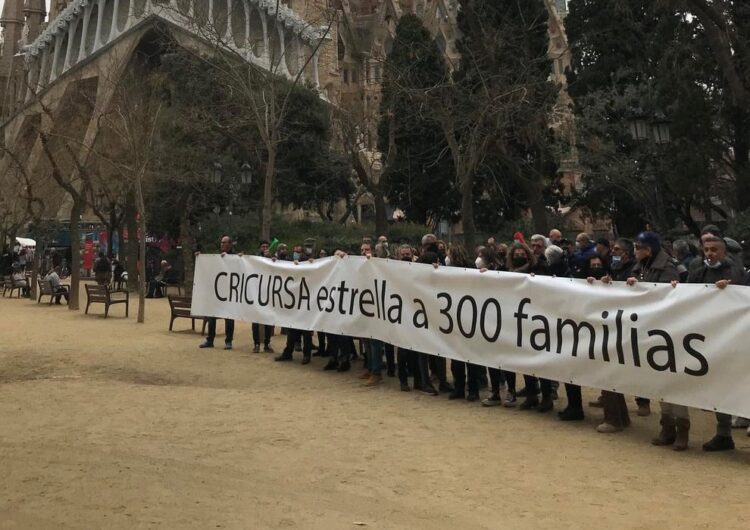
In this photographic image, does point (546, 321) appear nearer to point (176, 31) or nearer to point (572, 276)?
point (572, 276)

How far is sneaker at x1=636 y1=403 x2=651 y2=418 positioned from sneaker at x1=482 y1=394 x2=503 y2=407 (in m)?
1.50

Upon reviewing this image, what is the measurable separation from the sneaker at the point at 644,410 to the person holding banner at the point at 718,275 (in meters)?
1.27

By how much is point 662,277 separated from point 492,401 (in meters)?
2.47

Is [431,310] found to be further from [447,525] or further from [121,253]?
[121,253]

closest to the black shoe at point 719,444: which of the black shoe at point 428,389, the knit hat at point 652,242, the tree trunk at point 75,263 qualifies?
the knit hat at point 652,242

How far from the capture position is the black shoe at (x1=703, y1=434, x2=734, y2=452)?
237 inches

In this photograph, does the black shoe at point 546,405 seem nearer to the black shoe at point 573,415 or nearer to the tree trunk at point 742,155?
the black shoe at point 573,415

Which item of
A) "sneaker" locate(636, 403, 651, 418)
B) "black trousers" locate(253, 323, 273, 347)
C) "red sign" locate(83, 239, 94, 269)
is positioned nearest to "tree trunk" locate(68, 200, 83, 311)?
"black trousers" locate(253, 323, 273, 347)

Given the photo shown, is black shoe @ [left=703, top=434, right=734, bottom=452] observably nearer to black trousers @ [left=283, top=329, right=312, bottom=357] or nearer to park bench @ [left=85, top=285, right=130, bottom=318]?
black trousers @ [left=283, top=329, right=312, bottom=357]

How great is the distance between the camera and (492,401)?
8.00 metres

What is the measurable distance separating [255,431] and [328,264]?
386cm

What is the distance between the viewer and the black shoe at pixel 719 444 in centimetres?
601

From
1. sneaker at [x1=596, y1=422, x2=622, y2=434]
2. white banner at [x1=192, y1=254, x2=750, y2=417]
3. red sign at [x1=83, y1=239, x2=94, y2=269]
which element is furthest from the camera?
red sign at [x1=83, y1=239, x2=94, y2=269]

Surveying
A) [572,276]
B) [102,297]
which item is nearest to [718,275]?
[572,276]
